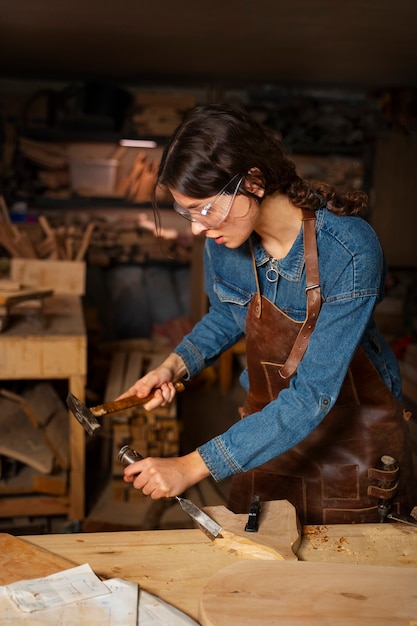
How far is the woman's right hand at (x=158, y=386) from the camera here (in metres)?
2.33

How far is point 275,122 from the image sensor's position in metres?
8.03

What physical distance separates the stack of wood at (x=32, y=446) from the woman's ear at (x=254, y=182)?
287cm

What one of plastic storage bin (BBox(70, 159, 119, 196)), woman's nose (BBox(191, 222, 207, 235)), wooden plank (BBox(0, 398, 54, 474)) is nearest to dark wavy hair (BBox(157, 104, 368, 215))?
woman's nose (BBox(191, 222, 207, 235))

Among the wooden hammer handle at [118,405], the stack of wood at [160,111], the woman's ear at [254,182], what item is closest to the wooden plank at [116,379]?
the wooden hammer handle at [118,405]

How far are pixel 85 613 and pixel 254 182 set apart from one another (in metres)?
1.23

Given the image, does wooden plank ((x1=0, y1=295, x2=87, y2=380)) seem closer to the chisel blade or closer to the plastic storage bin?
the chisel blade

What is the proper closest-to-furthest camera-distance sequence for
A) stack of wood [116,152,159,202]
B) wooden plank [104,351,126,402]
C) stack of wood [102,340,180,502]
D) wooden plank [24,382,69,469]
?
wooden plank [24,382,69,469] < stack of wood [102,340,180,502] < wooden plank [104,351,126,402] < stack of wood [116,152,159,202]

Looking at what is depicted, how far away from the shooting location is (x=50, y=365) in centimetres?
401

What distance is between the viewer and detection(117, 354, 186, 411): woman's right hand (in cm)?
233

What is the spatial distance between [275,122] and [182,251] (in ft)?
6.29

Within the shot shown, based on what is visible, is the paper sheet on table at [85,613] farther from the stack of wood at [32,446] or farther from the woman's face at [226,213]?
the stack of wood at [32,446]

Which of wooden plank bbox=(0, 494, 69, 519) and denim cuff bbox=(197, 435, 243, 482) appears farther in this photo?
wooden plank bbox=(0, 494, 69, 519)

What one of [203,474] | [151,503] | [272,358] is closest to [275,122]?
[151,503]

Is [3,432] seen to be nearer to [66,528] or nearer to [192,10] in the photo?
[66,528]
